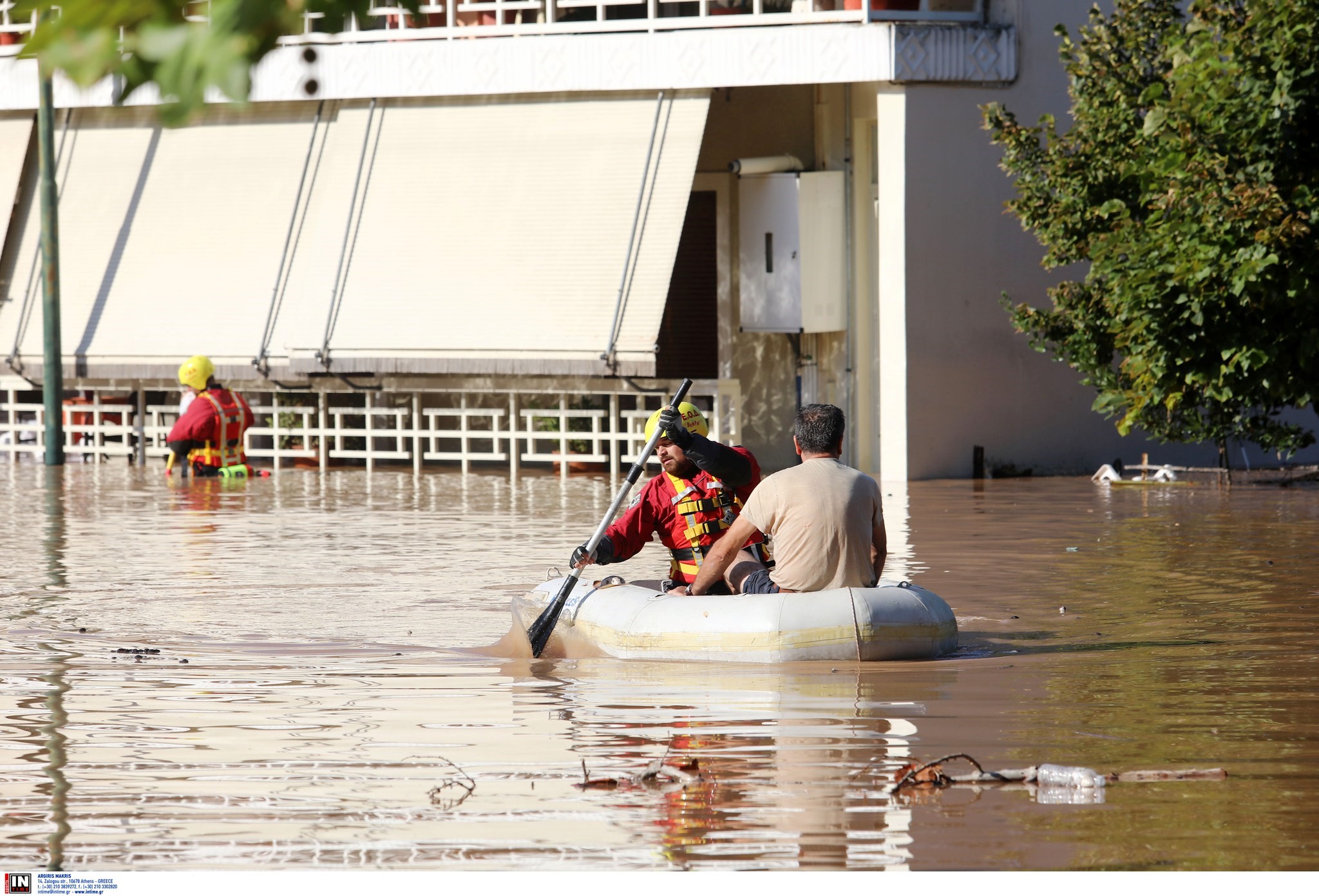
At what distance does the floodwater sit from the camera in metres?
6.32

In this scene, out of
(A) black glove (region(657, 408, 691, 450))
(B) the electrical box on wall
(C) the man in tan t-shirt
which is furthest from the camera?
(B) the electrical box on wall

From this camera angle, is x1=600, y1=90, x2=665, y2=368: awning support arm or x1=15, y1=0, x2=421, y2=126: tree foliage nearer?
x1=15, y1=0, x2=421, y2=126: tree foliage

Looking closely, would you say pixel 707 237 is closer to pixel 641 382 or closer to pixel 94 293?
pixel 641 382

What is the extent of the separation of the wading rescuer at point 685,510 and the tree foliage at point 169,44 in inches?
274

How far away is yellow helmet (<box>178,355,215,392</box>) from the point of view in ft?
77.4

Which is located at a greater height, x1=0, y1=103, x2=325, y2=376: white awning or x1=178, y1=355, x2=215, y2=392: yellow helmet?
x1=0, y1=103, x2=325, y2=376: white awning

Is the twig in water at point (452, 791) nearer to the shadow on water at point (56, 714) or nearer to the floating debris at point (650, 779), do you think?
the floating debris at point (650, 779)

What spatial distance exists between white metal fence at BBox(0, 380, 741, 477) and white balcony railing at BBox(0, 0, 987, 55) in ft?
14.3

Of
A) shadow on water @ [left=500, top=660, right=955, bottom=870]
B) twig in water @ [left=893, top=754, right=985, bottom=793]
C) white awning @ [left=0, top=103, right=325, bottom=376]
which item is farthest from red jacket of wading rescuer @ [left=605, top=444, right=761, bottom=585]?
white awning @ [left=0, top=103, right=325, bottom=376]

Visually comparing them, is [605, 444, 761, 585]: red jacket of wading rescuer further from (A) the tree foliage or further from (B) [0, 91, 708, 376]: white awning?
(B) [0, 91, 708, 376]: white awning

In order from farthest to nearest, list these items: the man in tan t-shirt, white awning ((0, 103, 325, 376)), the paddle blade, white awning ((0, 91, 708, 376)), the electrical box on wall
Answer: white awning ((0, 103, 325, 376)), the electrical box on wall, white awning ((0, 91, 708, 376)), the paddle blade, the man in tan t-shirt

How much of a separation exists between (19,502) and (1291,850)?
17.5 m

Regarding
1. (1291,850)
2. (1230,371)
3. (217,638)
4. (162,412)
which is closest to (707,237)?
(162,412)

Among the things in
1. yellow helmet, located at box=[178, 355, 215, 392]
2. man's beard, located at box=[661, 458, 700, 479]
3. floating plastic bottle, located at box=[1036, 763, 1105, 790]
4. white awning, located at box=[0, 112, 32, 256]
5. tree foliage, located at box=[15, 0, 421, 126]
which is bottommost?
floating plastic bottle, located at box=[1036, 763, 1105, 790]
